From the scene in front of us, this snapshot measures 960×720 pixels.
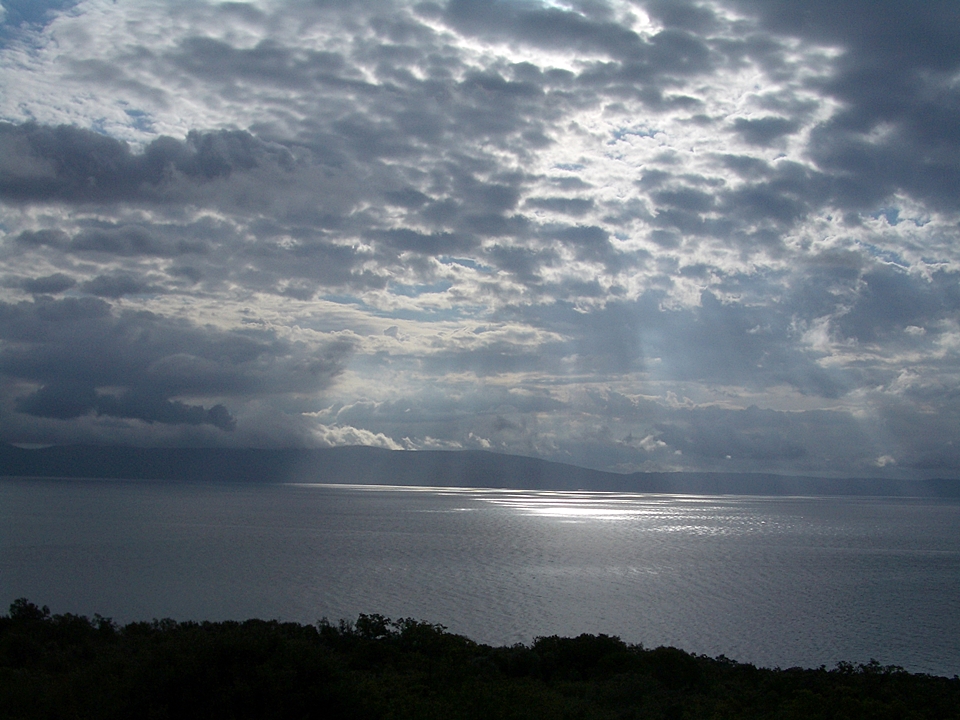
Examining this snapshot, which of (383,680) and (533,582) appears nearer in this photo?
(383,680)

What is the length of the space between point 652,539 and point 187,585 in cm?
7506

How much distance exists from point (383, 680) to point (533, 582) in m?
46.6

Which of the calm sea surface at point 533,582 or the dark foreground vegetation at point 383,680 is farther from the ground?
the dark foreground vegetation at point 383,680

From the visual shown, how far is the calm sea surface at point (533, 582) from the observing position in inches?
1775

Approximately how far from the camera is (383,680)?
19062 mm

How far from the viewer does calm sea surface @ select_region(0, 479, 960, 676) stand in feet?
148

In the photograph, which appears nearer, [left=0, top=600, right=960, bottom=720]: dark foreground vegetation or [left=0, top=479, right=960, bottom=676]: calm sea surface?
[left=0, top=600, right=960, bottom=720]: dark foreground vegetation

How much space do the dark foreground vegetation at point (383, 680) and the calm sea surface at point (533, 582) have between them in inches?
567

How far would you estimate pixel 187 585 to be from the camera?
5784 cm

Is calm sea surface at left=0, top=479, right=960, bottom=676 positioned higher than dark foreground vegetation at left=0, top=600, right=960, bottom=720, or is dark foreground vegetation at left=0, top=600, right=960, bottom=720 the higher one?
dark foreground vegetation at left=0, top=600, right=960, bottom=720

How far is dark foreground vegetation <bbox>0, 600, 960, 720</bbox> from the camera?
13.5 meters

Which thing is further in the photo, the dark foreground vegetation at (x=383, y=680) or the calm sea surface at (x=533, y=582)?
the calm sea surface at (x=533, y=582)

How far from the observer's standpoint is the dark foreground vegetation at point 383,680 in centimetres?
1348

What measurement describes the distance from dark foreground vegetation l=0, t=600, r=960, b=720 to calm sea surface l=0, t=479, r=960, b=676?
Result: 1439 cm
